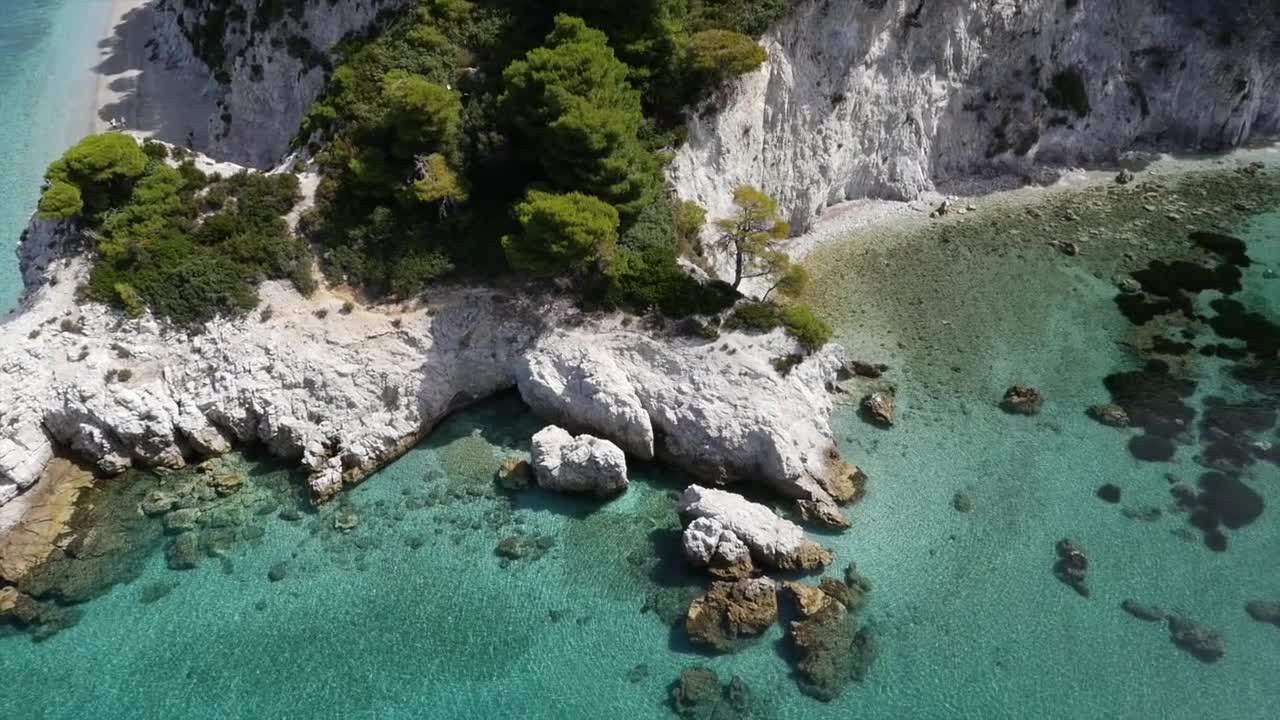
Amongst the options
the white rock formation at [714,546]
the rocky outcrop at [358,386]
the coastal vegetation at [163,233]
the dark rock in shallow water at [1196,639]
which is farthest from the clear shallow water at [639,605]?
the coastal vegetation at [163,233]

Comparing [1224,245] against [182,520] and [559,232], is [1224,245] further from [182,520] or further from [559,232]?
[182,520]

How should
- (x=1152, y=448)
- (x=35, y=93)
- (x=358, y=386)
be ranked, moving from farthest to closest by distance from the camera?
(x=35, y=93), (x=358, y=386), (x=1152, y=448)

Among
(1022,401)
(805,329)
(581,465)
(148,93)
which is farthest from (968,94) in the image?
(148,93)

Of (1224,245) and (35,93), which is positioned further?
(35,93)

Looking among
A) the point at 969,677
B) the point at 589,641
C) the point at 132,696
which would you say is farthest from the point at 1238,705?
the point at 132,696

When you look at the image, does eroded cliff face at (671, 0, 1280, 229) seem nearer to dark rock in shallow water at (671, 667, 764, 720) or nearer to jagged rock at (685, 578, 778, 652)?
jagged rock at (685, 578, 778, 652)

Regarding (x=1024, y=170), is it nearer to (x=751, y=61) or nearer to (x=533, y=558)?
(x=751, y=61)
